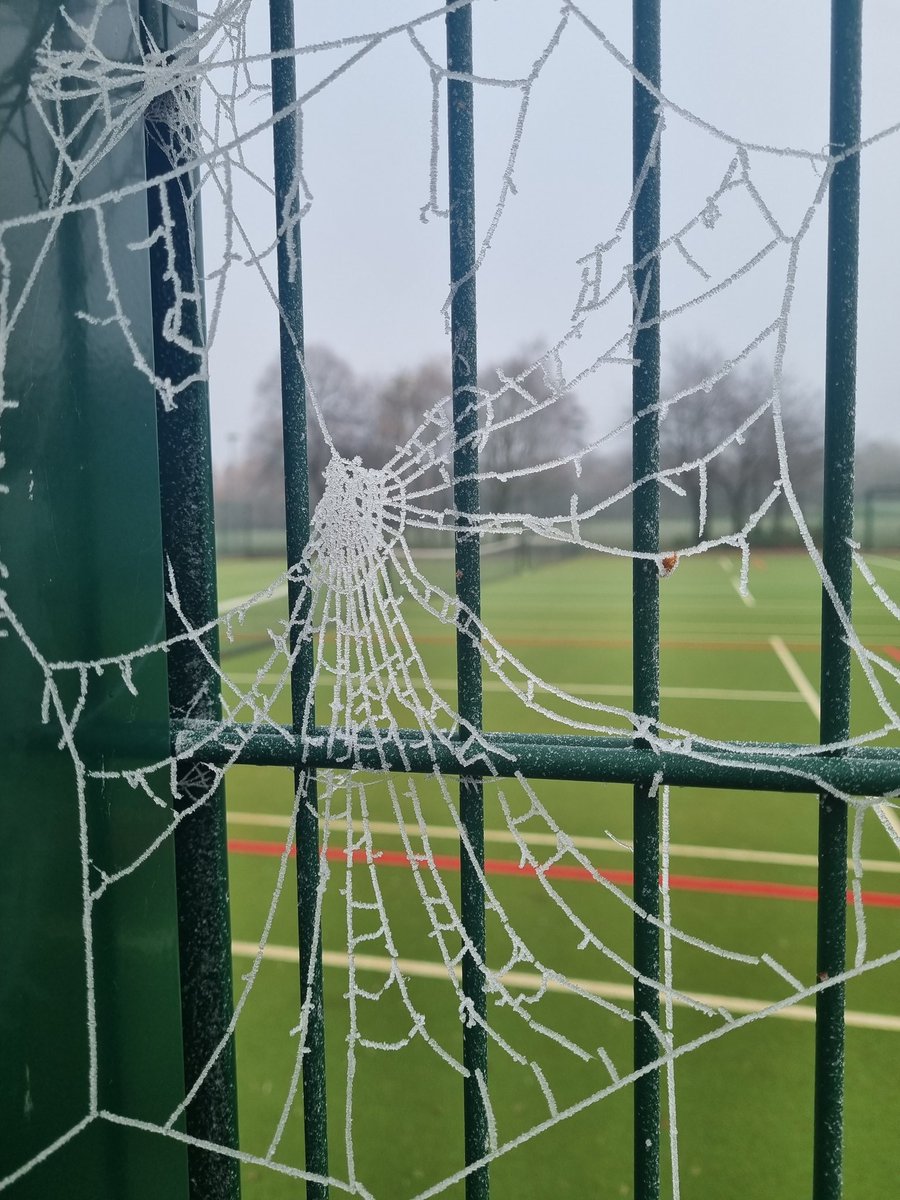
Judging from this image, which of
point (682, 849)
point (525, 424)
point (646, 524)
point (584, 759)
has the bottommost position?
point (682, 849)

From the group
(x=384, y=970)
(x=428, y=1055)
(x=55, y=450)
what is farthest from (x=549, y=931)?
(x=55, y=450)

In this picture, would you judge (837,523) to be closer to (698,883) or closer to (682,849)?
(698,883)

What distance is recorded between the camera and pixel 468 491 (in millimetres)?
1084

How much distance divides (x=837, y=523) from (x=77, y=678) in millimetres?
872

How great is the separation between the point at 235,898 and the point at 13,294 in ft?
16.0

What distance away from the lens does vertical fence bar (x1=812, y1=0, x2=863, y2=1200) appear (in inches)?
37.9

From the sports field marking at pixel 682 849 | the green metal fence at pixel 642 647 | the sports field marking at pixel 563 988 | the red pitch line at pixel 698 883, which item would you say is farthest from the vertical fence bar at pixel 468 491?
the sports field marking at pixel 682 849

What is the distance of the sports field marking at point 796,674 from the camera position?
33.6ft

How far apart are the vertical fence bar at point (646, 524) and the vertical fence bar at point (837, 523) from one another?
183mm

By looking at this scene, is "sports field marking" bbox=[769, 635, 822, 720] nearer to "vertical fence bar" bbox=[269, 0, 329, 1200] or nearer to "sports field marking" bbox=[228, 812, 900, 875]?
"sports field marking" bbox=[228, 812, 900, 875]

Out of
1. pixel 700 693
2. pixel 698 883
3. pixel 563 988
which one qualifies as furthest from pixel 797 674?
pixel 563 988

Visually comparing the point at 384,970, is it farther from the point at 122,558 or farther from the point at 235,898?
the point at 122,558

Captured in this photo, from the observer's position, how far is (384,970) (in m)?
3.98

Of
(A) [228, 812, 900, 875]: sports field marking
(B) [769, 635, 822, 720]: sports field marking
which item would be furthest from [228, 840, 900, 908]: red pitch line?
(B) [769, 635, 822, 720]: sports field marking
